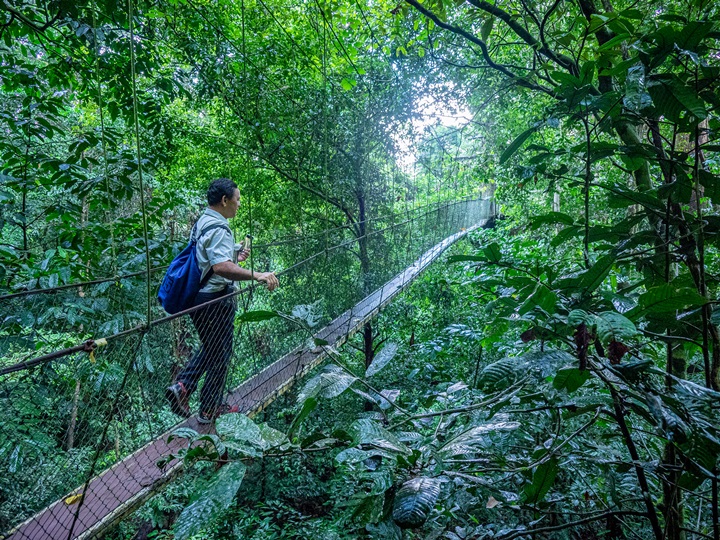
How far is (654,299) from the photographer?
505 mm

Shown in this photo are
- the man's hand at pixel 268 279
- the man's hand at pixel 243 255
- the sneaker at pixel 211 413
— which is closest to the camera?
the sneaker at pixel 211 413

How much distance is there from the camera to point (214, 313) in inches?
57.5

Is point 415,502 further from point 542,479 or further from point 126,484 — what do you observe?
point 126,484

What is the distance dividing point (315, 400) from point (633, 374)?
0.39 m

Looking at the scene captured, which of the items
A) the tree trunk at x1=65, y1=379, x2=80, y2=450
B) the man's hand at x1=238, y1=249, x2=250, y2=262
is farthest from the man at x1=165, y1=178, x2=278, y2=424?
the tree trunk at x1=65, y1=379, x2=80, y2=450

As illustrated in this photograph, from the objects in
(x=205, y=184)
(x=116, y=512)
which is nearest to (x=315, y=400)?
(x=116, y=512)

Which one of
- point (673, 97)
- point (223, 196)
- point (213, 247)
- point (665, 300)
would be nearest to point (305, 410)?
point (665, 300)

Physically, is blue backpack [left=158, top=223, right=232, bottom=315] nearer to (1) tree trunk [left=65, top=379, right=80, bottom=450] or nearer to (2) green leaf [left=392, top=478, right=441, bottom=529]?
(1) tree trunk [left=65, top=379, right=80, bottom=450]

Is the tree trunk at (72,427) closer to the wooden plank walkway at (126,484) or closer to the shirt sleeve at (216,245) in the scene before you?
the wooden plank walkway at (126,484)

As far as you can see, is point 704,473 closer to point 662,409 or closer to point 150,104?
point 662,409

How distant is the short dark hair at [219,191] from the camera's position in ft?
5.13

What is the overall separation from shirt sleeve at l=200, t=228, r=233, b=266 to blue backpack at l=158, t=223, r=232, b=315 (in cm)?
2

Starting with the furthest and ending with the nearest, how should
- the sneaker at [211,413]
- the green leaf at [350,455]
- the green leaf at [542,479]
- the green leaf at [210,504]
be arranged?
the sneaker at [211,413] < the green leaf at [542,479] < the green leaf at [350,455] < the green leaf at [210,504]

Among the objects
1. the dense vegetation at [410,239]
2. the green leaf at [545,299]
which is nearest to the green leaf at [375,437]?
the dense vegetation at [410,239]
